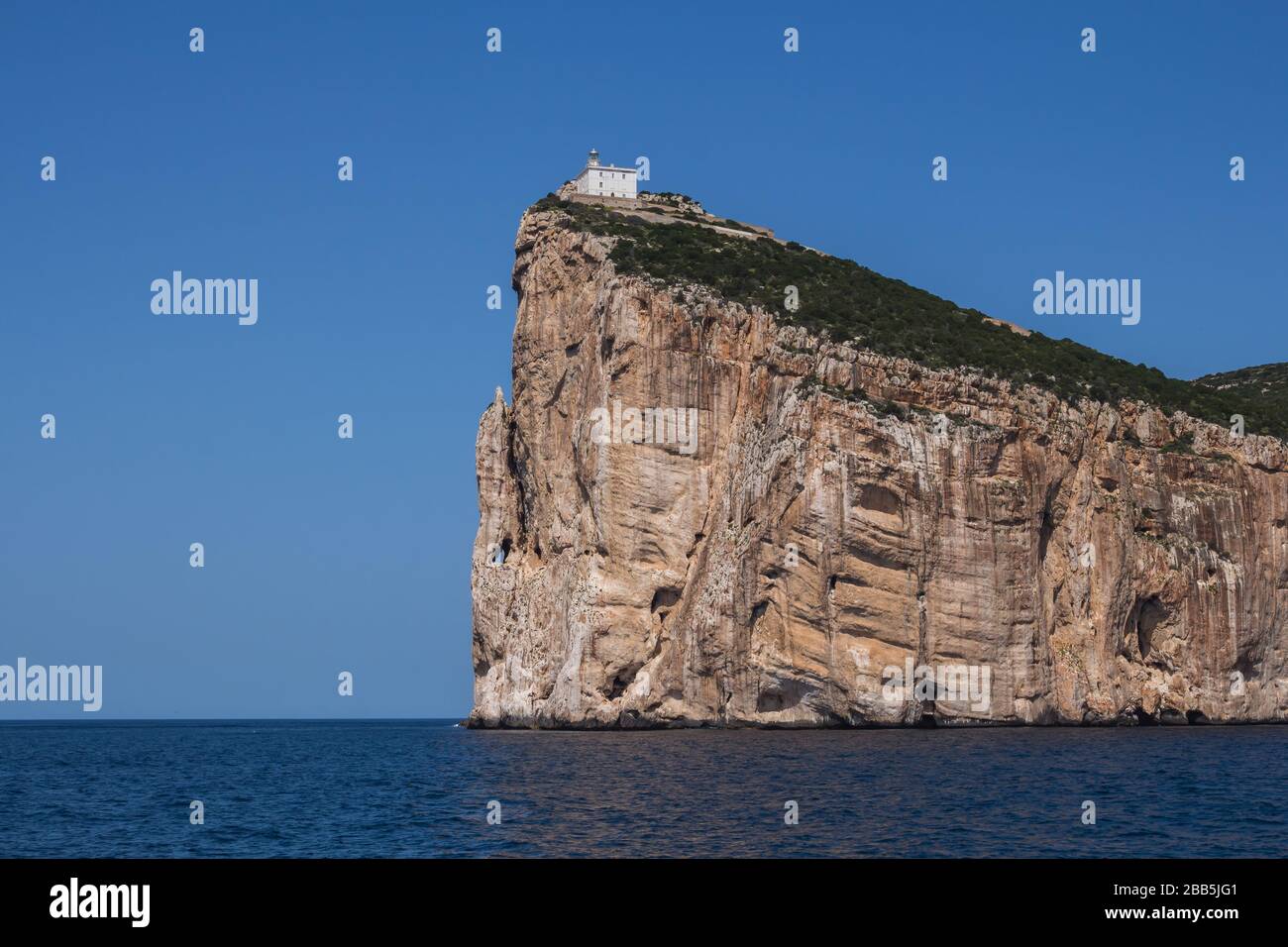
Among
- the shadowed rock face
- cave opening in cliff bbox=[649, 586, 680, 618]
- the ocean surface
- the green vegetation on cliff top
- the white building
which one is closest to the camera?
the ocean surface

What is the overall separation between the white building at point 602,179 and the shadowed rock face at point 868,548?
15825 millimetres

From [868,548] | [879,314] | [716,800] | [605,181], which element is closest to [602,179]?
[605,181]

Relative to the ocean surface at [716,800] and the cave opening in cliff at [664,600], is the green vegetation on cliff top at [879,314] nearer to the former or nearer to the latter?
the cave opening in cliff at [664,600]

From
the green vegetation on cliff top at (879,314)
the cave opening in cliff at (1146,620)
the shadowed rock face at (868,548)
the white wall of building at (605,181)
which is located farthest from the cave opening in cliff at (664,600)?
the white wall of building at (605,181)

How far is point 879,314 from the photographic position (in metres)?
79.1

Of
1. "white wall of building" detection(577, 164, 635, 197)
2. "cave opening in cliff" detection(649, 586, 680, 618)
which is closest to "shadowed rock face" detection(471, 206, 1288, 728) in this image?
"cave opening in cliff" detection(649, 586, 680, 618)

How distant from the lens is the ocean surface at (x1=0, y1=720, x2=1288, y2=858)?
30078 mm

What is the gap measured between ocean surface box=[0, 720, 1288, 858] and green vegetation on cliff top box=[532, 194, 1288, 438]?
20.2 m

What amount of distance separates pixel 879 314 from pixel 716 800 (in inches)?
1840

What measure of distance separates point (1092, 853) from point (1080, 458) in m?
47.5

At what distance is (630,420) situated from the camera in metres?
72.8

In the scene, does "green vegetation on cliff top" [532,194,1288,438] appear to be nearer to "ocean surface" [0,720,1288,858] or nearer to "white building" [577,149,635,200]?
"white building" [577,149,635,200]
